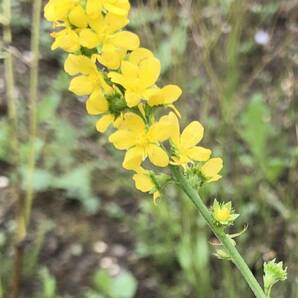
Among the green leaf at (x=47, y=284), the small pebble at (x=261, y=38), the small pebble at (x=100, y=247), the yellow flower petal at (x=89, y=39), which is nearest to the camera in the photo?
the yellow flower petal at (x=89, y=39)

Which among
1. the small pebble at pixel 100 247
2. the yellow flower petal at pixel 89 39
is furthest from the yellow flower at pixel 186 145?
the small pebble at pixel 100 247

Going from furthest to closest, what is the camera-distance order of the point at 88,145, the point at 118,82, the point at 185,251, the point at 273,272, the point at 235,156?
the point at 88,145, the point at 235,156, the point at 185,251, the point at 273,272, the point at 118,82

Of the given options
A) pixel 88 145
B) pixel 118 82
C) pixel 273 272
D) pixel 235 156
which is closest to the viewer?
pixel 118 82

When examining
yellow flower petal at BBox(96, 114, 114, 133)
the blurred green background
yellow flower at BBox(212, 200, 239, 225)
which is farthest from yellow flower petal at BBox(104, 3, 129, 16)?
the blurred green background

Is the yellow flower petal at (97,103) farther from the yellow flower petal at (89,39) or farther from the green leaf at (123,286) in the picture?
the green leaf at (123,286)

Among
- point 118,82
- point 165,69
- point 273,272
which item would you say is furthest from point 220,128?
point 118,82

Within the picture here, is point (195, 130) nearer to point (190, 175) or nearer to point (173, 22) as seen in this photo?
point (190, 175)

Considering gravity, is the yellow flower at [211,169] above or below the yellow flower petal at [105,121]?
below

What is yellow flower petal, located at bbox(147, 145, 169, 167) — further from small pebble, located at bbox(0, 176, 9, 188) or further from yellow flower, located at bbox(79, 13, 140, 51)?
small pebble, located at bbox(0, 176, 9, 188)
